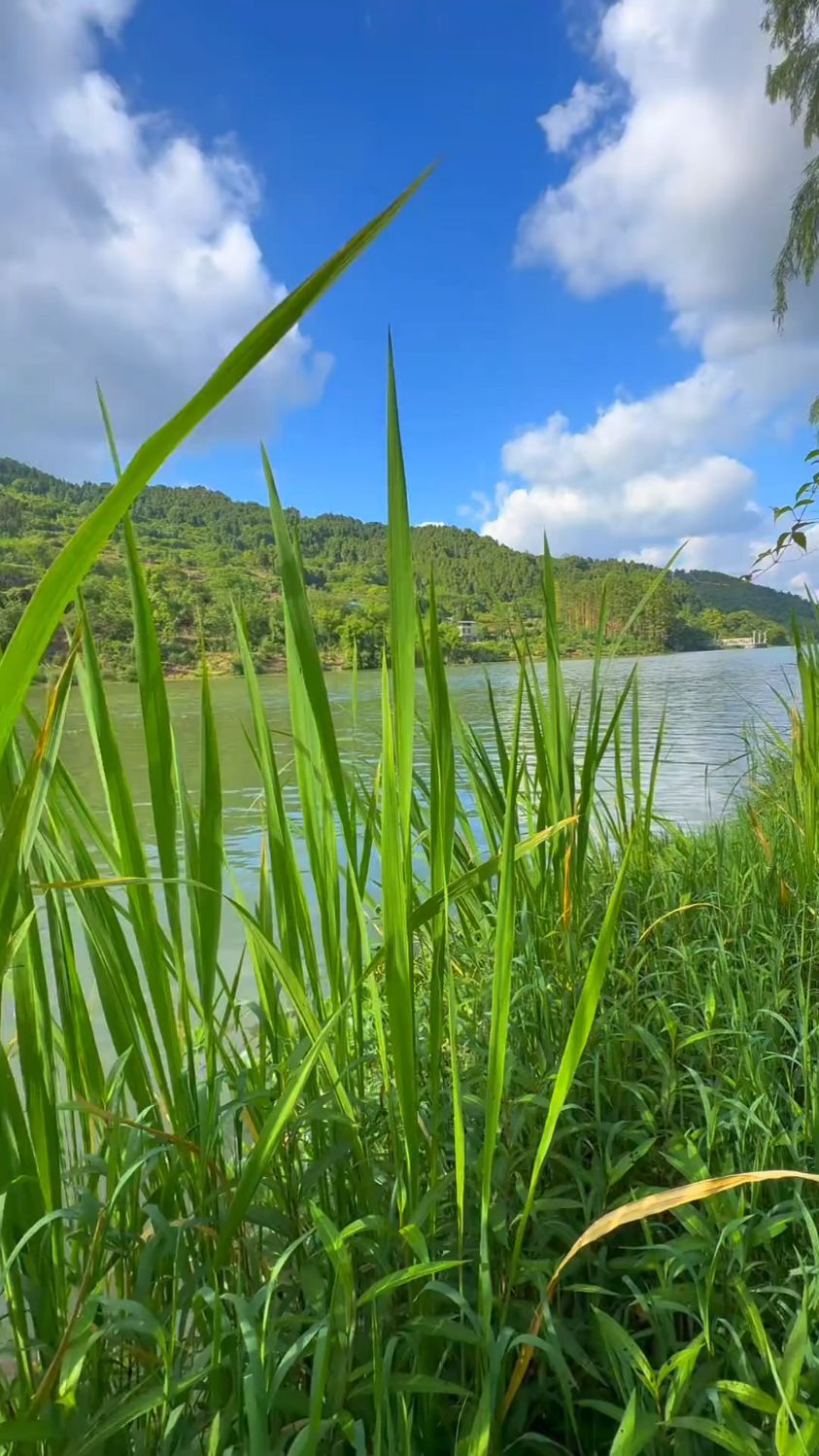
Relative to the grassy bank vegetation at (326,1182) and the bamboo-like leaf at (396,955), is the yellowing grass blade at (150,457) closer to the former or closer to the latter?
the grassy bank vegetation at (326,1182)

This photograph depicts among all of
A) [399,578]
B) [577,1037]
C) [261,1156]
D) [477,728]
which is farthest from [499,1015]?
[477,728]

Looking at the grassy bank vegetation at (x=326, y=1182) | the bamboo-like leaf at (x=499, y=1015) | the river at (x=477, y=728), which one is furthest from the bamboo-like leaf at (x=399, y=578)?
the river at (x=477, y=728)

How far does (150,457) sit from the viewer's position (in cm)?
32

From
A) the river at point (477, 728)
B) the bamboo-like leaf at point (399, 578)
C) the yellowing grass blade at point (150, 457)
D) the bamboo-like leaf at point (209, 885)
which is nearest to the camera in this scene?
the yellowing grass blade at point (150, 457)

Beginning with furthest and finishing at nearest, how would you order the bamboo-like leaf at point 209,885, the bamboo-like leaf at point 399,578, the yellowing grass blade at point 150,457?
the bamboo-like leaf at point 209,885
the bamboo-like leaf at point 399,578
the yellowing grass blade at point 150,457

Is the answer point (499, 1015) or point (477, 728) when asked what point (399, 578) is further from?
point (477, 728)

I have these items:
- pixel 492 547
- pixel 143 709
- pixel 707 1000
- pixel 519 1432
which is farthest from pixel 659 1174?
pixel 492 547

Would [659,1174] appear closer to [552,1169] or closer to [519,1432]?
[552,1169]

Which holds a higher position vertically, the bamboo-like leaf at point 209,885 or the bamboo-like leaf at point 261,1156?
the bamboo-like leaf at point 209,885

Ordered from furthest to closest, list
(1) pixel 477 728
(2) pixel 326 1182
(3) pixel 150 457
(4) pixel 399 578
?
(1) pixel 477 728 < (2) pixel 326 1182 < (4) pixel 399 578 < (3) pixel 150 457

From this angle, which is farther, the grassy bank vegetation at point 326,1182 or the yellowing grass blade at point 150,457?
the grassy bank vegetation at point 326,1182

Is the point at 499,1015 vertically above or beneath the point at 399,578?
beneath

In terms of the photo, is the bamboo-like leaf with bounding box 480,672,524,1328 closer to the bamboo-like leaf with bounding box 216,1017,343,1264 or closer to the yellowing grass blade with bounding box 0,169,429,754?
the bamboo-like leaf with bounding box 216,1017,343,1264

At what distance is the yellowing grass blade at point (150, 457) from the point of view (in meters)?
0.30
